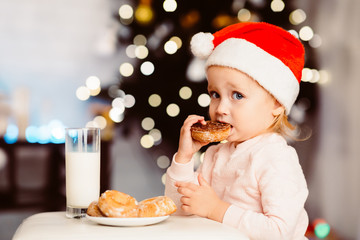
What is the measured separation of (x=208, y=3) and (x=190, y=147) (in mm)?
2208

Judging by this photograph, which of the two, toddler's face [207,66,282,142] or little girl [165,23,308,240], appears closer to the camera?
little girl [165,23,308,240]

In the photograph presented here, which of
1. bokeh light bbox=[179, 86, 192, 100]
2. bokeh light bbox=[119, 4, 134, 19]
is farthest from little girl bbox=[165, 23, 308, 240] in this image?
bokeh light bbox=[119, 4, 134, 19]

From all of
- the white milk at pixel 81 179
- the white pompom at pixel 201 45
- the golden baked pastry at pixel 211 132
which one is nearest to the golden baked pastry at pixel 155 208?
the white milk at pixel 81 179

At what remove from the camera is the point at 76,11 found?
334cm

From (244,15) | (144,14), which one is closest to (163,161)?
(144,14)

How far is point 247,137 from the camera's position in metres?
1.28

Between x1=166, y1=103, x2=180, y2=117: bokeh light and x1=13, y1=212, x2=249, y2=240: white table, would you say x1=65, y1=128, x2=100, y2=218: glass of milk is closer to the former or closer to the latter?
x1=13, y1=212, x2=249, y2=240: white table

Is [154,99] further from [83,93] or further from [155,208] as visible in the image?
[155,208]

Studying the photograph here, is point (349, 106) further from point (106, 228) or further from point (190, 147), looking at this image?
point (106, 228)

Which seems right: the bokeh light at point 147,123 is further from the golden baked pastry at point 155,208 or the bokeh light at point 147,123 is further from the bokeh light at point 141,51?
the golden baked pastry at point 155,208

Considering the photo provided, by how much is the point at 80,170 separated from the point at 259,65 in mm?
555

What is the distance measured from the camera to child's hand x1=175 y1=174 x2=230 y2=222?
110cm

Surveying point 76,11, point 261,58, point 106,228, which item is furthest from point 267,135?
point 76,11

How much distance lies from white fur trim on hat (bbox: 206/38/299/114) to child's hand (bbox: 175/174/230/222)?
0.34 meters
